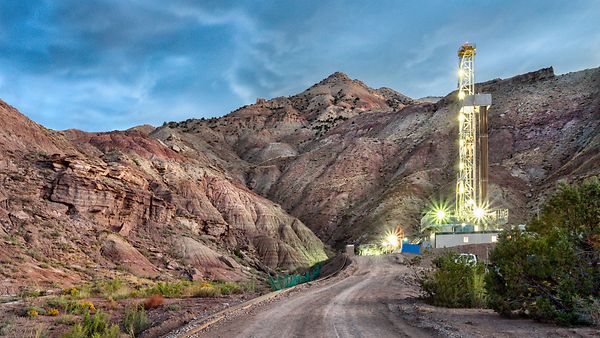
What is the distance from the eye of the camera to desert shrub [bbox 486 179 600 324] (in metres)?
12.3

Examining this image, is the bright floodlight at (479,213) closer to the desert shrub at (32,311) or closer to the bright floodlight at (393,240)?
the bright floodlight at (393,240)

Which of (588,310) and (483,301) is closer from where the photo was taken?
(588,310)

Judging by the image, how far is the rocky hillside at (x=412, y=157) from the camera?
7038cm

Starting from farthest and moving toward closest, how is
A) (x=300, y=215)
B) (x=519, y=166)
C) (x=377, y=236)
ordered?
(x=300, y=215) < (x=519, y=166) < (x=377, y=236)

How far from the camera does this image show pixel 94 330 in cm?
1521

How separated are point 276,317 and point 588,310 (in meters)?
8.62

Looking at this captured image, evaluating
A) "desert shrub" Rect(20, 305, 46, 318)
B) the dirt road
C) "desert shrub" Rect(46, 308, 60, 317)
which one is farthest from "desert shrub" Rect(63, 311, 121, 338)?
the dirt road

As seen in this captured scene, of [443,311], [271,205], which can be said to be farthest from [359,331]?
[271,205]

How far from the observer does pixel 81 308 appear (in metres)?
19.2

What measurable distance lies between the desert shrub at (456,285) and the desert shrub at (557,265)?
279cm

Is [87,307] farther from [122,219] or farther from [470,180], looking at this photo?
[470,180]

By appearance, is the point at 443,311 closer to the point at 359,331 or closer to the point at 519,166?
the point at 359,331

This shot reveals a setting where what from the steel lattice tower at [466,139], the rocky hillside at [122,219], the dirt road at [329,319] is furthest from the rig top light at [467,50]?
the dirt road at [329,319]

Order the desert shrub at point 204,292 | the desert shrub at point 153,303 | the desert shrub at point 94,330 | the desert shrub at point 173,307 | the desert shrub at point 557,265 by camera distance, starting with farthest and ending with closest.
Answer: the desert shrub at point 204,292, the desert shrub at point 153,303, the desert shrub at point 173,307, the desert shrub at point 94,330, the desert shrub at point 557,265
